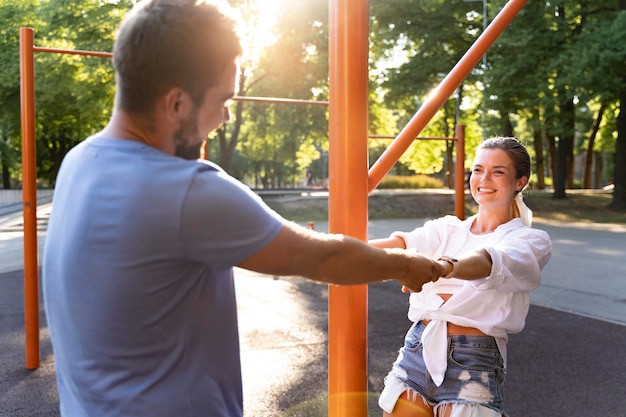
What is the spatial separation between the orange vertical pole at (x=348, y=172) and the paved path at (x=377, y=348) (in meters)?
2.25

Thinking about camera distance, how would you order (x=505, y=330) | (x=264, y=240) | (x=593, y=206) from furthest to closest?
(x=593, y=206)
(x=505, y=330)
(x=264, y=240)

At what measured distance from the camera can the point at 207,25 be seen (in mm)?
1076

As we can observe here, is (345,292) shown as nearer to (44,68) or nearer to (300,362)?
(300,362)

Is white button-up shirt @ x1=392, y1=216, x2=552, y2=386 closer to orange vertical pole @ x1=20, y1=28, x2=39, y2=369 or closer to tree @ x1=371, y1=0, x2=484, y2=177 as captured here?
orange vertical pole @ x1=20, y1=28, x2=39, y2=369

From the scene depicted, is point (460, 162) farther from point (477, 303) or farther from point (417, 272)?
point (417, 272)

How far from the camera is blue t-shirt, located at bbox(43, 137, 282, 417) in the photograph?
40.4 inches

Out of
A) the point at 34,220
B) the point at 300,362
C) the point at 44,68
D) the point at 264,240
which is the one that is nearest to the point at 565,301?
the point at 300,362

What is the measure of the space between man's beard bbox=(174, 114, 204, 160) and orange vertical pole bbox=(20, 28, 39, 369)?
3.61 metres

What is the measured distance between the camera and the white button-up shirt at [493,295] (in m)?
1.92

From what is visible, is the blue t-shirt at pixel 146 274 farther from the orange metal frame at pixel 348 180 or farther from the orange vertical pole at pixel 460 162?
the orange vertical pole at pixel 460 162

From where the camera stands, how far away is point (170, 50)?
105 cm

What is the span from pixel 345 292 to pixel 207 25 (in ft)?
2.56

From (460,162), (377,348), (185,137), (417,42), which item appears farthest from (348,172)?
(417,42)

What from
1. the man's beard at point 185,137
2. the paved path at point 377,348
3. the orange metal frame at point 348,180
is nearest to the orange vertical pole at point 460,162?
the paved path at point 377,348
